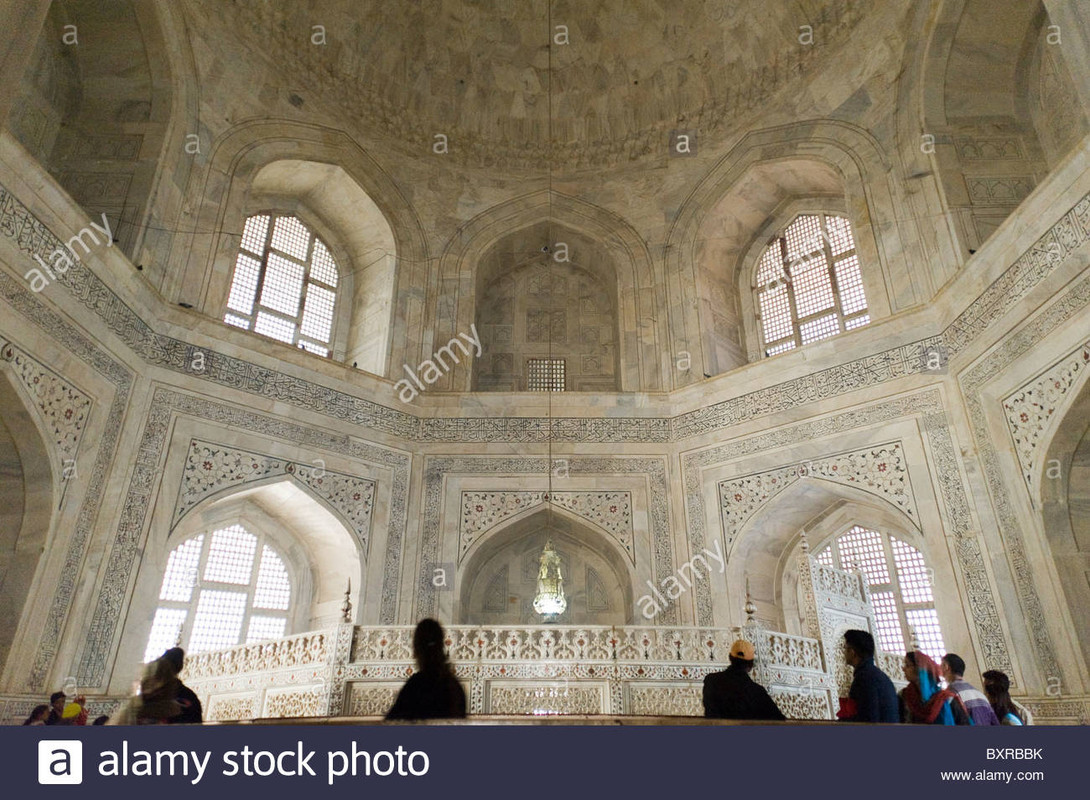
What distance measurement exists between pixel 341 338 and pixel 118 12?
4202 mm

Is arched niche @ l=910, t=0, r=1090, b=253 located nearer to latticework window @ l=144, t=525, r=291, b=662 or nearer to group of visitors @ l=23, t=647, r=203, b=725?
group of visitors @ l=23, t=647, r=203, b=725

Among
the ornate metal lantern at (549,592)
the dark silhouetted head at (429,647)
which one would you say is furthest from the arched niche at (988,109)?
the dark silhouetted head at (429,647)

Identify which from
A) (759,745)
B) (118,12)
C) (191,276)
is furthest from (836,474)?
(118,12)

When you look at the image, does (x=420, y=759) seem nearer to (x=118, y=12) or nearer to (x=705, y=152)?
(x=118, y=12)

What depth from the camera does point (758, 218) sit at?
9.92 m

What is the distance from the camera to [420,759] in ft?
4.96

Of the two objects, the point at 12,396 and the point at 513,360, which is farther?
the point at 513,360

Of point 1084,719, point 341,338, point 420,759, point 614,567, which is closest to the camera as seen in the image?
point 420,759

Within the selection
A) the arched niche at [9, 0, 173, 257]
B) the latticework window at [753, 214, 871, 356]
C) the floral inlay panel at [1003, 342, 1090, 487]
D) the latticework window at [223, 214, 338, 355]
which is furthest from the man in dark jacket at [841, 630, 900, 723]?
the latticework window at [223, 214, 338, 355]

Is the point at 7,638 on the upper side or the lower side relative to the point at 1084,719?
upper

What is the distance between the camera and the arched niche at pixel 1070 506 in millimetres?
5332

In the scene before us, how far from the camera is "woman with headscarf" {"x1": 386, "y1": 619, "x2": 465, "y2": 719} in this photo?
2457 millimetres

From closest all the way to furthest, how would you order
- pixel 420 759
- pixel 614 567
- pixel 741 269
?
pixel 420 759
pixel 614 567
pixel 741 269

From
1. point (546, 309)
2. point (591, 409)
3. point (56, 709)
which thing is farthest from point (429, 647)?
point (546, 309)
